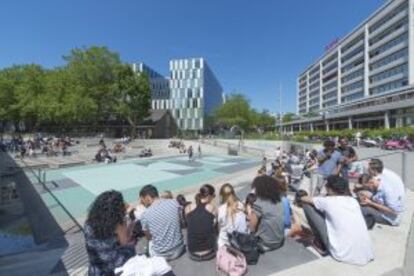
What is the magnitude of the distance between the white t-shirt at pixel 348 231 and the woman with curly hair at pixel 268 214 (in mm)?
799

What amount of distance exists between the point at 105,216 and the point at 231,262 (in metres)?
1.90

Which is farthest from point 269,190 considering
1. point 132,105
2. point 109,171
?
point 132,105

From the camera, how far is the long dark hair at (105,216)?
3.28 meters

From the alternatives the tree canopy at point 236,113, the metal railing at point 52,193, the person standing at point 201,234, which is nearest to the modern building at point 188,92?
the tree canopy at point 236,113

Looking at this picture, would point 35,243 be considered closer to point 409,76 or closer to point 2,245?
point 2,245

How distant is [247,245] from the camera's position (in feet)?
14.9

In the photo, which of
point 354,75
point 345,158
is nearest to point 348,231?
point 345,158

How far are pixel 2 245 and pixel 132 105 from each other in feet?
172

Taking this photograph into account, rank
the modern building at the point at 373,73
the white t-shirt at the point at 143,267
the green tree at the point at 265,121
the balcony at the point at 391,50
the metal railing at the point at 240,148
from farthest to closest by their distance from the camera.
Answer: the green tree at the point at 265,121, the balcony at the point at 391,50, the modern building at the point at 373,73, the metal railing at the point at 240,148, the white t-shirt at the point at 143,267

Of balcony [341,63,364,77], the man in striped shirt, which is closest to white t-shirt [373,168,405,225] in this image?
the man in striped shirt

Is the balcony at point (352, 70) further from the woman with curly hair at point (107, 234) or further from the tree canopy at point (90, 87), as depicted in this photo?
the woman with curly hair at point (107, 234)

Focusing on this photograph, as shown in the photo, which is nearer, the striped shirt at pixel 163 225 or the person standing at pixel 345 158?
the striped shirt at pixel 163 225

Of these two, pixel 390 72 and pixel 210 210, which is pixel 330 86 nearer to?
pixel 390 72

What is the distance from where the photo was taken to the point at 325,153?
8016 mm
